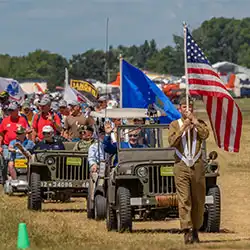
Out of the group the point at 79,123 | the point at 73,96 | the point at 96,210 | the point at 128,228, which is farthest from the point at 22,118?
the point at 73,96

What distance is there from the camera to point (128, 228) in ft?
49.6

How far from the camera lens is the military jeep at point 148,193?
15.1 meters

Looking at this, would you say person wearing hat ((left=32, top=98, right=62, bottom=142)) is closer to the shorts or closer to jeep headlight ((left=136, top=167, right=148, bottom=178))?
the shorts

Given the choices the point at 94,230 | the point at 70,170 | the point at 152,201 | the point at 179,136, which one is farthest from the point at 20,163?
the point at 179,136

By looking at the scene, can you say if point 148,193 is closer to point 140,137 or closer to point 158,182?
point 158,182

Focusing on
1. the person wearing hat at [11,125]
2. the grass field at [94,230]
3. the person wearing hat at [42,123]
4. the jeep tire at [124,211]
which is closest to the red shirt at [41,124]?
the person wearing hat at [42,123]

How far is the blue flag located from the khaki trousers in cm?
726

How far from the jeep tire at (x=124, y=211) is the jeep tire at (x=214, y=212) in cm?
109

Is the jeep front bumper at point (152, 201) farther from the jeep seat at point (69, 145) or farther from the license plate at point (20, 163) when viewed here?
the license plate at point (20, 163)

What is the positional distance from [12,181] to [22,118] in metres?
1.74

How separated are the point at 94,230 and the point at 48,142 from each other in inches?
175

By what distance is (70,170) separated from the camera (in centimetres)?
1900

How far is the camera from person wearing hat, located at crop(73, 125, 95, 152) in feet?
63.1

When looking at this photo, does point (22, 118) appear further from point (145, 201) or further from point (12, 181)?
point (145, 201)
